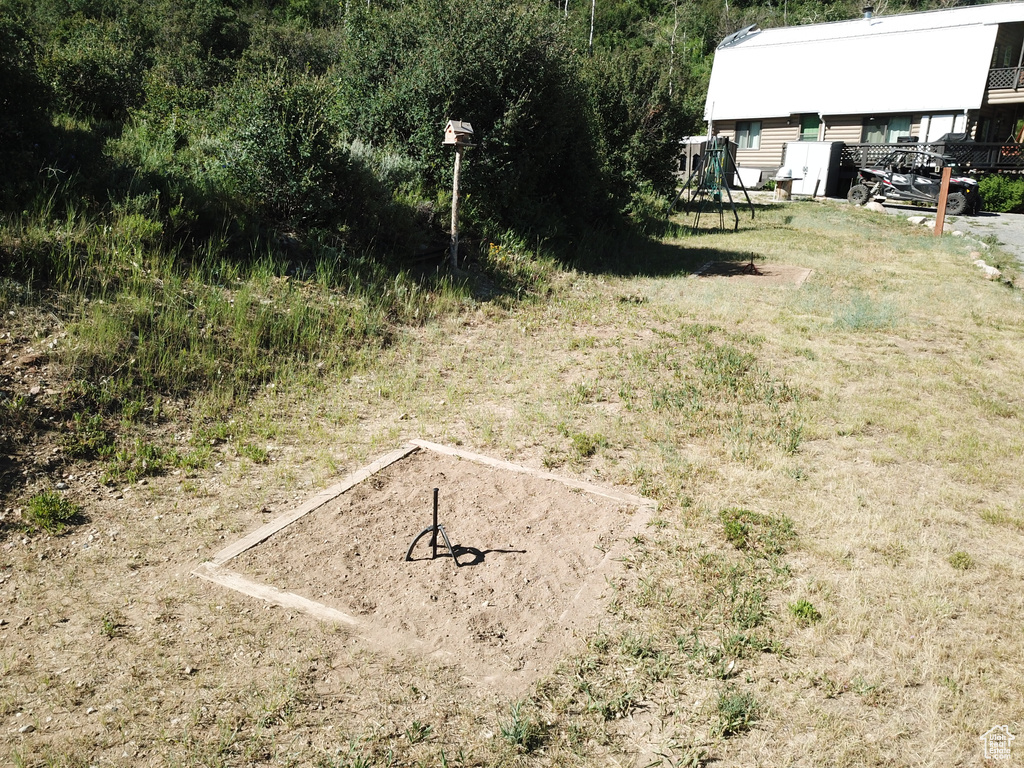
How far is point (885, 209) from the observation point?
22.3m

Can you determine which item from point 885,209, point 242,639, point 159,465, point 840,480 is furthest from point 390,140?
point 885,209

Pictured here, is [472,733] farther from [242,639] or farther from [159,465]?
[159,465]

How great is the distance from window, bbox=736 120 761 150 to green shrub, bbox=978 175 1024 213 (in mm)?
11476

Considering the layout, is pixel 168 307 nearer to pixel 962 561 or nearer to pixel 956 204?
pixel 962 561

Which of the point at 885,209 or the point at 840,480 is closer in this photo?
the point at 840,480

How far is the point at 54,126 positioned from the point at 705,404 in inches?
257

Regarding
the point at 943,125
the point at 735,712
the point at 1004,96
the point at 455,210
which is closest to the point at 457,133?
the point at 455,210

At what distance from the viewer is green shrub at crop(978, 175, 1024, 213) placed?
75.9 feet

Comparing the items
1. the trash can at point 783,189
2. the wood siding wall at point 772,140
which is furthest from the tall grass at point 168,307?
the wood siding wall at point 772,140

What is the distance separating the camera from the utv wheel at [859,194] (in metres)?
23.7

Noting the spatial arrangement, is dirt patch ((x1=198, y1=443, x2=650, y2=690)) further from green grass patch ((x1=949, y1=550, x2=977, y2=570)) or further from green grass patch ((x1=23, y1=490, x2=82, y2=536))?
green grass patch ((x1=949, y1=550, x2=977, y2=570))
